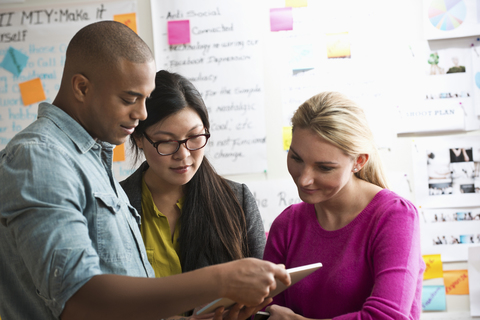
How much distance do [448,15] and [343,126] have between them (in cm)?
137

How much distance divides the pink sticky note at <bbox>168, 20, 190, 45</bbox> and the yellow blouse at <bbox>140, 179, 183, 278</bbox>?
108 cm

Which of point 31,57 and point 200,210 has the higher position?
point 31,57

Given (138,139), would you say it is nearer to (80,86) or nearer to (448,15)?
(80,86)

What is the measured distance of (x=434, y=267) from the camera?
2.05 metres

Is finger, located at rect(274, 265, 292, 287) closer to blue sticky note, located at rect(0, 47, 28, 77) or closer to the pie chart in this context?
the pie chart

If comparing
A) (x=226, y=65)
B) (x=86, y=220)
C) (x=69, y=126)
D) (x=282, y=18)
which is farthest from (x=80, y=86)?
(x=282, y=18)

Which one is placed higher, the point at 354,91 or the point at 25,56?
the point at 25,56

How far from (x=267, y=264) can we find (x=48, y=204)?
15.3 inches

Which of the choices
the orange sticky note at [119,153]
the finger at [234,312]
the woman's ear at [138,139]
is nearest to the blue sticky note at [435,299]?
the finger at [234,312]

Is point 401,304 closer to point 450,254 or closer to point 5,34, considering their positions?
point 450,254

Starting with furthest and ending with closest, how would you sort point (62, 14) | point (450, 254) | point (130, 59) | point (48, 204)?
point (62, 14)
point (450, 254)
point (130, 59)
point (48, 204)

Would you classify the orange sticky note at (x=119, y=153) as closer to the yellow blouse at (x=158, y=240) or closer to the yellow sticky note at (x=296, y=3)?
the yellow blouse at (x=158, y=240)

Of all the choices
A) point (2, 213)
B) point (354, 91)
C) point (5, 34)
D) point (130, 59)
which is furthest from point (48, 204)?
point (5, 34)

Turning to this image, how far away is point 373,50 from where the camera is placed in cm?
208
